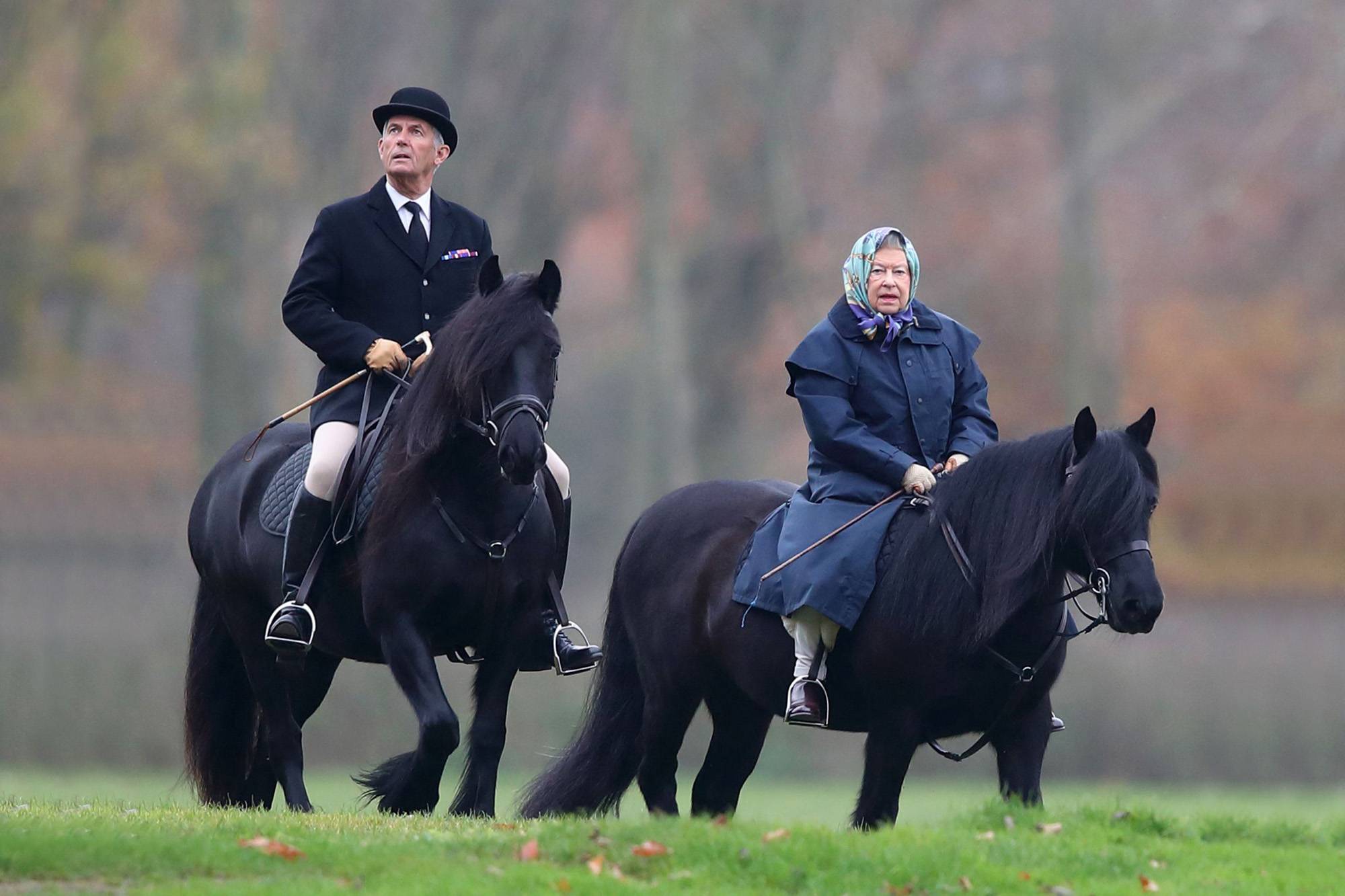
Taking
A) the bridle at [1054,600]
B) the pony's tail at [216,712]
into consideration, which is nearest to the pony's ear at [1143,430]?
the bridle at [1054,600]

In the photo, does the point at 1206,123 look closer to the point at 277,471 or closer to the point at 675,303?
the point at 675,303

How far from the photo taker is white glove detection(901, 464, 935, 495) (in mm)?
8336

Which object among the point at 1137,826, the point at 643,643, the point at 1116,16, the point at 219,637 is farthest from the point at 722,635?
the point at 1116,16

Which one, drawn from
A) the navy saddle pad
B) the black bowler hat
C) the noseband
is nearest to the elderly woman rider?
the noseband

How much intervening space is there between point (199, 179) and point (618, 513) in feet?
32.9

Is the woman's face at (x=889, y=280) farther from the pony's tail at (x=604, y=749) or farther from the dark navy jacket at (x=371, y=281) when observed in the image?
the dark navy jacket at (x=371, y=281)

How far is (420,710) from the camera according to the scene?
28.7ft

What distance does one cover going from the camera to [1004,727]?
8.19 m

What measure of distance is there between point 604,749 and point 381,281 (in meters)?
2.61

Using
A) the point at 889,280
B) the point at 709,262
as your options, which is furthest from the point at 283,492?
the point at 709,262

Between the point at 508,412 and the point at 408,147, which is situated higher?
the point at 408,147

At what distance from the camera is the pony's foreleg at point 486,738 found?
905 centimetres

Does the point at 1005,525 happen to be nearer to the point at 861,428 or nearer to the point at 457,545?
the point at 861,428

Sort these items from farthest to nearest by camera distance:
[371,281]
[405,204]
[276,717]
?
[276,717]
[405,204]
[371,281]
